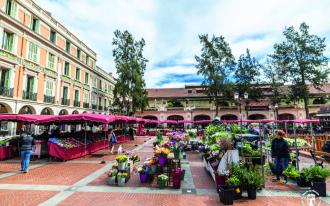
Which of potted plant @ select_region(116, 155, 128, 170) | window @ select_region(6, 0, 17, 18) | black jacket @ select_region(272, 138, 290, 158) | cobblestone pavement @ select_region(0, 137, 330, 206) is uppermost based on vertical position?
window @ select_region(6, 0, 17, 18)

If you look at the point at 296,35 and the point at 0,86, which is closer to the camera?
the point at 0,86

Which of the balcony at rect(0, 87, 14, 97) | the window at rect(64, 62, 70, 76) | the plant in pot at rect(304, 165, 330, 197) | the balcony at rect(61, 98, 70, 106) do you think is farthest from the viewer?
the window at rect(64, 62, 70, 76)

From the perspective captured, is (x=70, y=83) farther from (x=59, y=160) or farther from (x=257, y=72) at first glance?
(x=257, y=72)

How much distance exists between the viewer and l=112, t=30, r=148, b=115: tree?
105ft

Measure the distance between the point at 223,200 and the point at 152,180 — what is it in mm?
3206

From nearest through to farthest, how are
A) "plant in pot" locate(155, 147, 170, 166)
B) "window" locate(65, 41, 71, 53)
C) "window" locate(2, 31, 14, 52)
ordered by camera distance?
"plant in pot" locate(155, 147, 170, 166) < "window" locate(2, 31, 14, 52) < "window" locate(65, 41, 71, 53)

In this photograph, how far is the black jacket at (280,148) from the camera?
24.0ft

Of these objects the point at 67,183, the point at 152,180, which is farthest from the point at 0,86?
the point at 152,180

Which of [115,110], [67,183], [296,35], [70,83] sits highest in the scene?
[296,35]

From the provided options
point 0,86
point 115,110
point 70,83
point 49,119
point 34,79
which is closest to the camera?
point 49,119

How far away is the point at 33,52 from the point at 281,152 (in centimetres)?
2342

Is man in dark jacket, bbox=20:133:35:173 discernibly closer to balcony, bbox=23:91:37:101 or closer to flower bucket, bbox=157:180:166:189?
flower bucket, bbox=157:180:166:189

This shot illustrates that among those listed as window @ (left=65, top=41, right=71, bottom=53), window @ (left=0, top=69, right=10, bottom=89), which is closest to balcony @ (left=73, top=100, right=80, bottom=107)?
window @ (left=65, top=41, right=71, bottom=53)

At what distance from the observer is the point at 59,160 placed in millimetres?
11914
